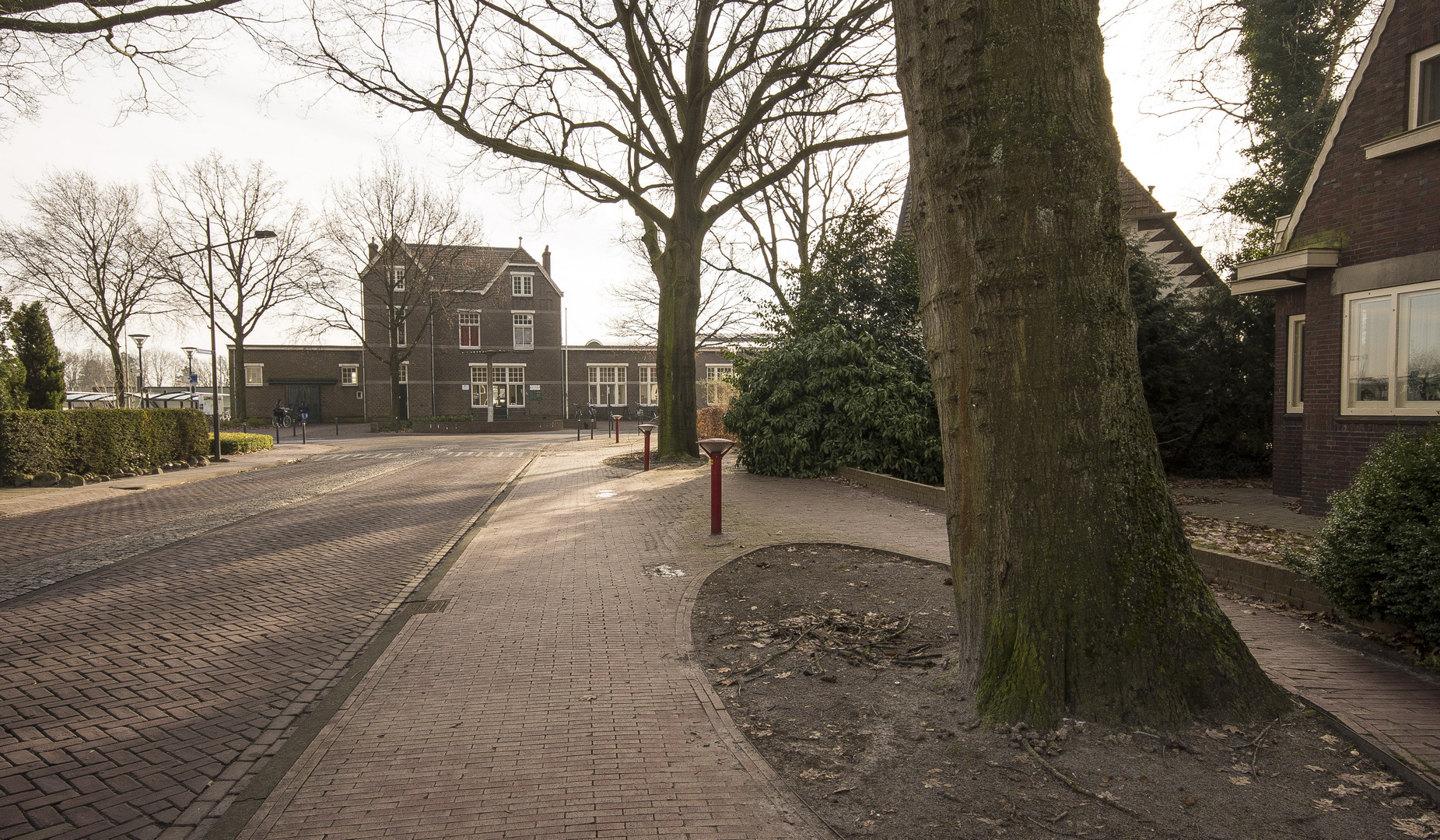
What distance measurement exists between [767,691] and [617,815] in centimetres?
150

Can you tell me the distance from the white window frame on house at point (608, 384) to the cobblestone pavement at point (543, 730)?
45.9m

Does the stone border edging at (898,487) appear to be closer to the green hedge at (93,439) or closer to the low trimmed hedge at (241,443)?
the green hedge at (93,439)

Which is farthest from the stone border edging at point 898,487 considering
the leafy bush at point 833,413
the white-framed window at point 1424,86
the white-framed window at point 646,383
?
the white-framed window at point 646,383

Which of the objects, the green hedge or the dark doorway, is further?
the dark doorway

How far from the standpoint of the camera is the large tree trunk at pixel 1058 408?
3.46m

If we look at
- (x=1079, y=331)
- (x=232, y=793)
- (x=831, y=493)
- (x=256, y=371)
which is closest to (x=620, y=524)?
(x=831, y=493)

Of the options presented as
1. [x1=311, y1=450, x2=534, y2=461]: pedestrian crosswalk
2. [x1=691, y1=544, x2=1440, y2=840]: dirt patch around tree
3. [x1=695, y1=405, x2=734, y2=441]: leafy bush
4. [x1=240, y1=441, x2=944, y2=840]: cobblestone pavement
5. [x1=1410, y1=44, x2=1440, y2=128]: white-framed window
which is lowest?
[x1=311, y1=450, x2=534, y2=461]: pedestrian crosswalk

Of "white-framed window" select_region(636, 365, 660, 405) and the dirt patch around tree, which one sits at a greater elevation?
"white-framed window" select_region(636, 365, 660, 405)

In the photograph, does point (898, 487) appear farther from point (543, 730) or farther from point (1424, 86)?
point (543, 730)

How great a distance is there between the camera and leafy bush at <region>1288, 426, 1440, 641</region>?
14.1 ft

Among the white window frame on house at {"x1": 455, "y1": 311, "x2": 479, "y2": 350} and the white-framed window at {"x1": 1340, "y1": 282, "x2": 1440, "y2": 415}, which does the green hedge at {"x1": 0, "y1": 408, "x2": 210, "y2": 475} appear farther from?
the white window frame on house at {"x1": 455, "y1": 311, "x2": 479, "y2": 350}

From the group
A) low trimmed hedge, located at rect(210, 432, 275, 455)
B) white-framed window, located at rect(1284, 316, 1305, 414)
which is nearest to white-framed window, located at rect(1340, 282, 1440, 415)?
white-framed window, located at rect(1284, 316, 1305, 414)

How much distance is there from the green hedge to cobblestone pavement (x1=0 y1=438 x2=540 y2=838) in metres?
4.51

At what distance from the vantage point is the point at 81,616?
604 centimetres
